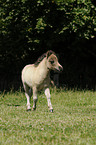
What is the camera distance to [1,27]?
595 inches

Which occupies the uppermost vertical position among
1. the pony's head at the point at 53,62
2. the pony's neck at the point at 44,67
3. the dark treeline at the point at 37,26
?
the pony's head at the point at 53,62

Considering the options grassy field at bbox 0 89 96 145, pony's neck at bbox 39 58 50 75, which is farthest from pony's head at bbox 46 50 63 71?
grassy field at bbox 0 89 96 145

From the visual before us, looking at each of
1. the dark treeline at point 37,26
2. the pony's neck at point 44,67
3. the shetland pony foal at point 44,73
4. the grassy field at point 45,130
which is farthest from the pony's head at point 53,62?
the dark treeline at point 37,26

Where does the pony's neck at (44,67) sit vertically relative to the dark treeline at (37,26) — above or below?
above

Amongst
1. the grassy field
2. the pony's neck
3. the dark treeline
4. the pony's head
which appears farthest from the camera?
the dark treeline

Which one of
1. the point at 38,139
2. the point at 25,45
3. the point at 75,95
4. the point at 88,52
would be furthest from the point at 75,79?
the point at 38,139

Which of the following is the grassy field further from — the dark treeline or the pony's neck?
the dark treeline

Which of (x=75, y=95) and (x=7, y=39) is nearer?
(x=75, y=95)

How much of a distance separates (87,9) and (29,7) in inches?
115

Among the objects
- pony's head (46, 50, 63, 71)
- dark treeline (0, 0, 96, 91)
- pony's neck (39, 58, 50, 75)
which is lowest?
dark treeline (0, 0, 96, 91)

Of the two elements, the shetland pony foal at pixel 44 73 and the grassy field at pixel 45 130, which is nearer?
the grassy field at pixel 45 130

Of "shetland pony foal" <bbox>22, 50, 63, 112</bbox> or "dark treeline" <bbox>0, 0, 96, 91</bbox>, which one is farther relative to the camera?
"dark treeline" <bbox>0, 0, 96, 91</bbox>

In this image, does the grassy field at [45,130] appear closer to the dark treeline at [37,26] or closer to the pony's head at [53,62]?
the pony's head at [53,62]

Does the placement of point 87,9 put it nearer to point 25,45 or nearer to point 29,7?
point 29,7
